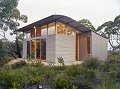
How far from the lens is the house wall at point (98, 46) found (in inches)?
937

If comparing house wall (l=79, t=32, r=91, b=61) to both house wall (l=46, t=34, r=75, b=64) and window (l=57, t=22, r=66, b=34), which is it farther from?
window (l=57, t=22, r=66, b=34)

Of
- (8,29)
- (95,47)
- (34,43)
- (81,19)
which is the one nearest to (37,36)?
(34,43)

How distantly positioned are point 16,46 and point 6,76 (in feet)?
80.7

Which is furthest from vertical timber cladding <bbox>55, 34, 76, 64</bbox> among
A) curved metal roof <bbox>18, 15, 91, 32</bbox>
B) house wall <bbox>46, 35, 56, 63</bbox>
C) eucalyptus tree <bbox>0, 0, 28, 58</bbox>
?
eucalyptus tree <bbox>0, 0, 28, 58</bbox>

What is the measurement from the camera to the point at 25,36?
2848cm

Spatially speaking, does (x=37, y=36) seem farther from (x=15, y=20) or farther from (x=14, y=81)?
(x=14, y=81)

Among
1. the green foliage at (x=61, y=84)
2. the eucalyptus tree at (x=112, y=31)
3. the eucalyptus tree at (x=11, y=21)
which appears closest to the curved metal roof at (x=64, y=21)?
the eucalyptus tree at (x=11, y=21)

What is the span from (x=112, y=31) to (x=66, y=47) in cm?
1926

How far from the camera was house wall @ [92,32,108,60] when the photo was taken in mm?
23806

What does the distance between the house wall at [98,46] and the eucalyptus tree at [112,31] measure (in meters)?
12.5

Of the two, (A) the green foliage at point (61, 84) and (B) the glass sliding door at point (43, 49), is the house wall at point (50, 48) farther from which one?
(A) the green foliage at point (61, 84)

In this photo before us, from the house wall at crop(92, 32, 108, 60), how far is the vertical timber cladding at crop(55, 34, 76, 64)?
2.29m

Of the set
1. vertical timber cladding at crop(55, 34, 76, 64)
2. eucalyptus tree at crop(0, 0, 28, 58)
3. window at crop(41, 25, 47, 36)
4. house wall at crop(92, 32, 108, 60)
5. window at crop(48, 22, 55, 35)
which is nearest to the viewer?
vertical timber cladding at crop(55, 34, 76, 64)

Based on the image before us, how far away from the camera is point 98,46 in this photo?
24625 mm
